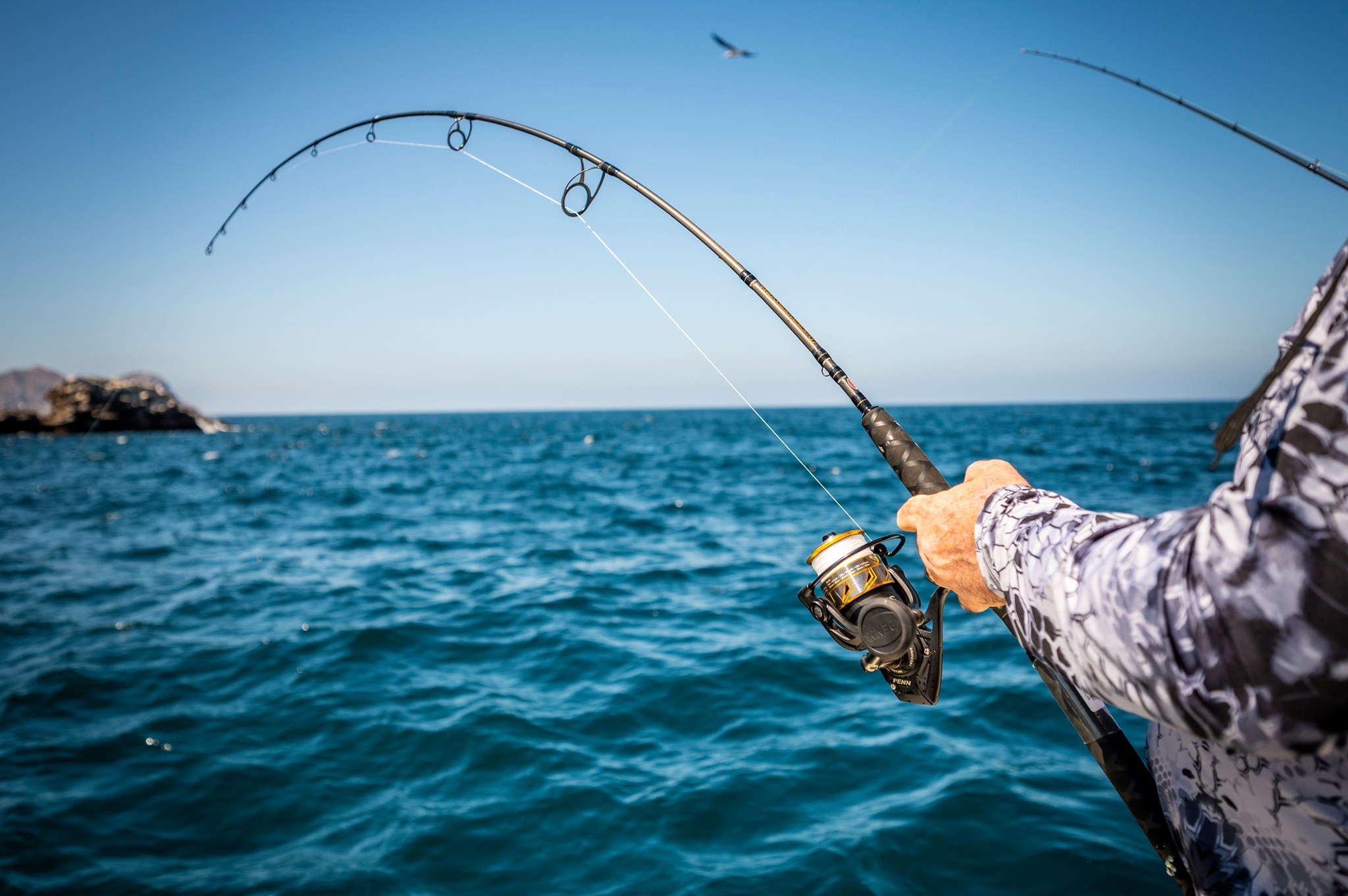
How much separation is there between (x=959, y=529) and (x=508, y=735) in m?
4.13

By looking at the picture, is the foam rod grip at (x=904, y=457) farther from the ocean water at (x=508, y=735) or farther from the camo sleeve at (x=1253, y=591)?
the ocean water at (x=508, y=735)

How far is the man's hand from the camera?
126cm

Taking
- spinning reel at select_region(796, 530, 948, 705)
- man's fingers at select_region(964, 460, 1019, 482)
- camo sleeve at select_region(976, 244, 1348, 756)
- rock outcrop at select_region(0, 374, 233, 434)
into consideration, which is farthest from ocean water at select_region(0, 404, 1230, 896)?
rock outcrop at select_region(0, 374, 233, 434)

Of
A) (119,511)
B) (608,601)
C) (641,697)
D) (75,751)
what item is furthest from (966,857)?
(119,511)

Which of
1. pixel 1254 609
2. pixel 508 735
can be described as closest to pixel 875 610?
pixel 1254 609

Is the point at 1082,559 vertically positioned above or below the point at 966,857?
above

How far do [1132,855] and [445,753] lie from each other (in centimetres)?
374

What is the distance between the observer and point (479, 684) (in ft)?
18.2

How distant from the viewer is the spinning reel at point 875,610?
1.77 m

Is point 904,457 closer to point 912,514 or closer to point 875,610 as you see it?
point 875,610

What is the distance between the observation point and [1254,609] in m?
0.70

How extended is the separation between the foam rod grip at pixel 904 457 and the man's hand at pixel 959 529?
0.34m

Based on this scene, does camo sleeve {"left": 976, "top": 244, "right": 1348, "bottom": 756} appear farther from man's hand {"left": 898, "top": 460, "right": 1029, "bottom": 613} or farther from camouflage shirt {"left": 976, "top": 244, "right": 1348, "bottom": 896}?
man's hand {"left": 898, "top": 460, "right": 1029, "bottom": 613}

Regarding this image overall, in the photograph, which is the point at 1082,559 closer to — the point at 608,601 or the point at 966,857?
the point at 966,857
